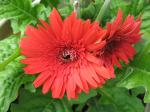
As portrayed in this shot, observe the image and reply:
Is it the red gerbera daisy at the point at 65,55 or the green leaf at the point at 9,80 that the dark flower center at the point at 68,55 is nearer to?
the red gerbera daisy at the point at 65,55

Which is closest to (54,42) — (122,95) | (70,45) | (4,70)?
(70,45)

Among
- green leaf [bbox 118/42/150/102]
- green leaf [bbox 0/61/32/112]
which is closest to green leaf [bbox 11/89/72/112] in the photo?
green leaf [bbox 0/61/32/112]

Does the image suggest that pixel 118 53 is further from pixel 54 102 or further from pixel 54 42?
pixel 54 102

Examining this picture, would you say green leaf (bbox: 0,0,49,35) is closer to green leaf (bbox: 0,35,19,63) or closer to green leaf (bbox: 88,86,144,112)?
green leaf (bbox: 0,35,19,63)

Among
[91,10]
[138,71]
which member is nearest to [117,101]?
[138,71]

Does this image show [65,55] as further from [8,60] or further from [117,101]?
[117,101]

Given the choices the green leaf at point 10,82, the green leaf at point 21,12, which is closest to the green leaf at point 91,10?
the green leaf at point 21,12
